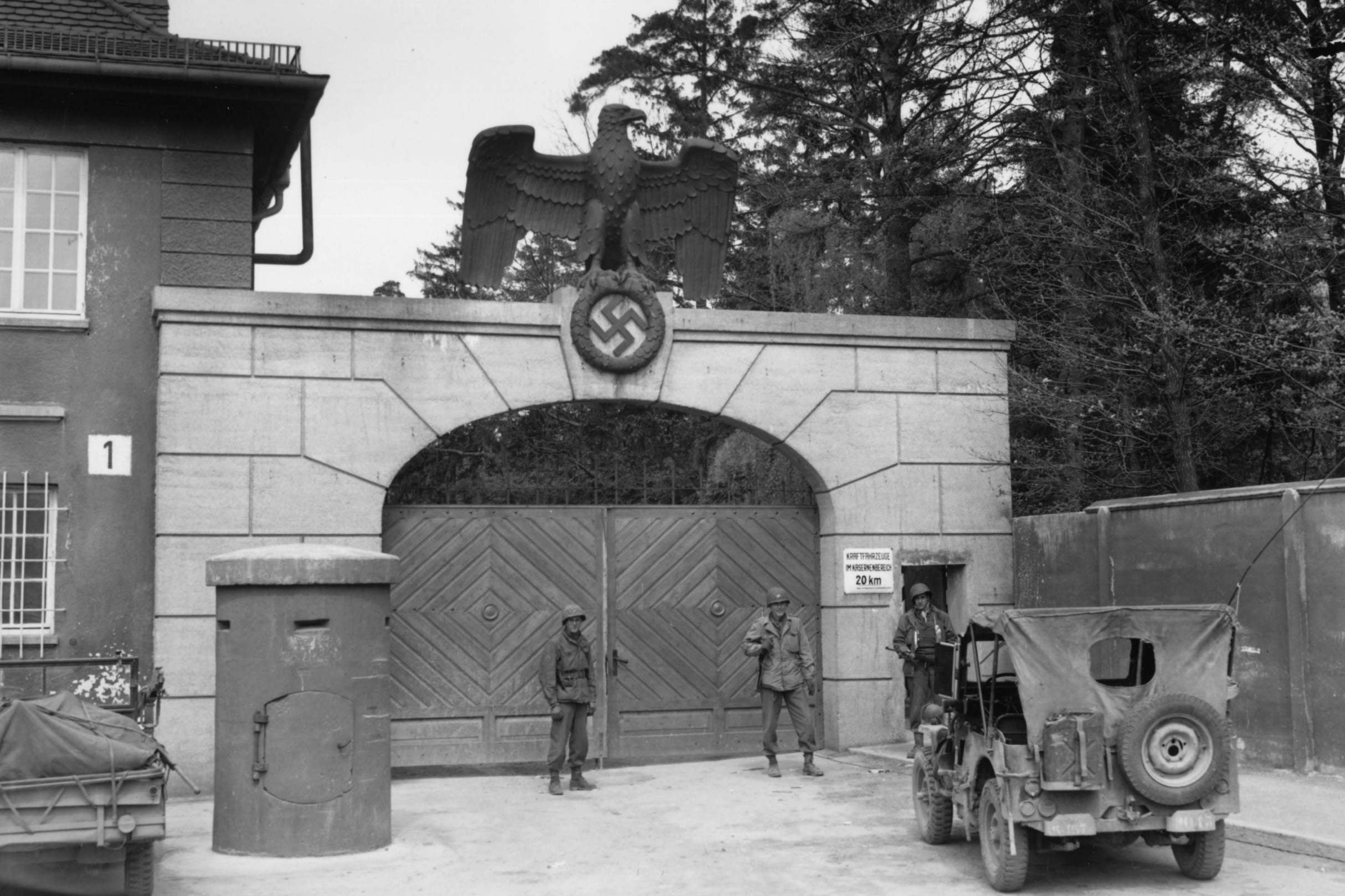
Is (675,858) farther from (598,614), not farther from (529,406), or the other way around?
(529,406)

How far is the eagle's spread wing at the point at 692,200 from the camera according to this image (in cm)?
1451

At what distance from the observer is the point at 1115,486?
17.2m

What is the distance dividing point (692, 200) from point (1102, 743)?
7993 mm

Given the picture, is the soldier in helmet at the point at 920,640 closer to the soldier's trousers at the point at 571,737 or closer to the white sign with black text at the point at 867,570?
the white sign with black text at the point at 867,570

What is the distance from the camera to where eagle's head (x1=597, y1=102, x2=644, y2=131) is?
14.0 metres

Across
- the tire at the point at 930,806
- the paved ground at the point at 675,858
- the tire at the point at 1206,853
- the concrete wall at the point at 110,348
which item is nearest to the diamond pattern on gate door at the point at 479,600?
the paved ground at the point at 675,858

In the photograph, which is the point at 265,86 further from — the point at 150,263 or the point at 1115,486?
the point at 1115,486

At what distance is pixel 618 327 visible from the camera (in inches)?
562

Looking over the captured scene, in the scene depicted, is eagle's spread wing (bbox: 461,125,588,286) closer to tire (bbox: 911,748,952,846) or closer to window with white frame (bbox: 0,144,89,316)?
window with white frame (bbox: 0,144,89,316)

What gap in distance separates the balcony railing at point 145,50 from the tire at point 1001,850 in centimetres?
947

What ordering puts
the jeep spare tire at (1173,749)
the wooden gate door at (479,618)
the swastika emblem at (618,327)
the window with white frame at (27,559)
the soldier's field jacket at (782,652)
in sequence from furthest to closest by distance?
the swastika emblem at (618,327) < the wooden gate door at (479,618) < the soldier's field jacket at (782,652) < the window with white frame at (27,559) < the jeep spare tire at (1173,749)

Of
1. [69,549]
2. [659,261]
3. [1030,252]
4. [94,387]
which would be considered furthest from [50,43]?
[659,261]

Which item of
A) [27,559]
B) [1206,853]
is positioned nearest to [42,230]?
[27,559]

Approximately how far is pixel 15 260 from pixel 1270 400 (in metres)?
13.3
